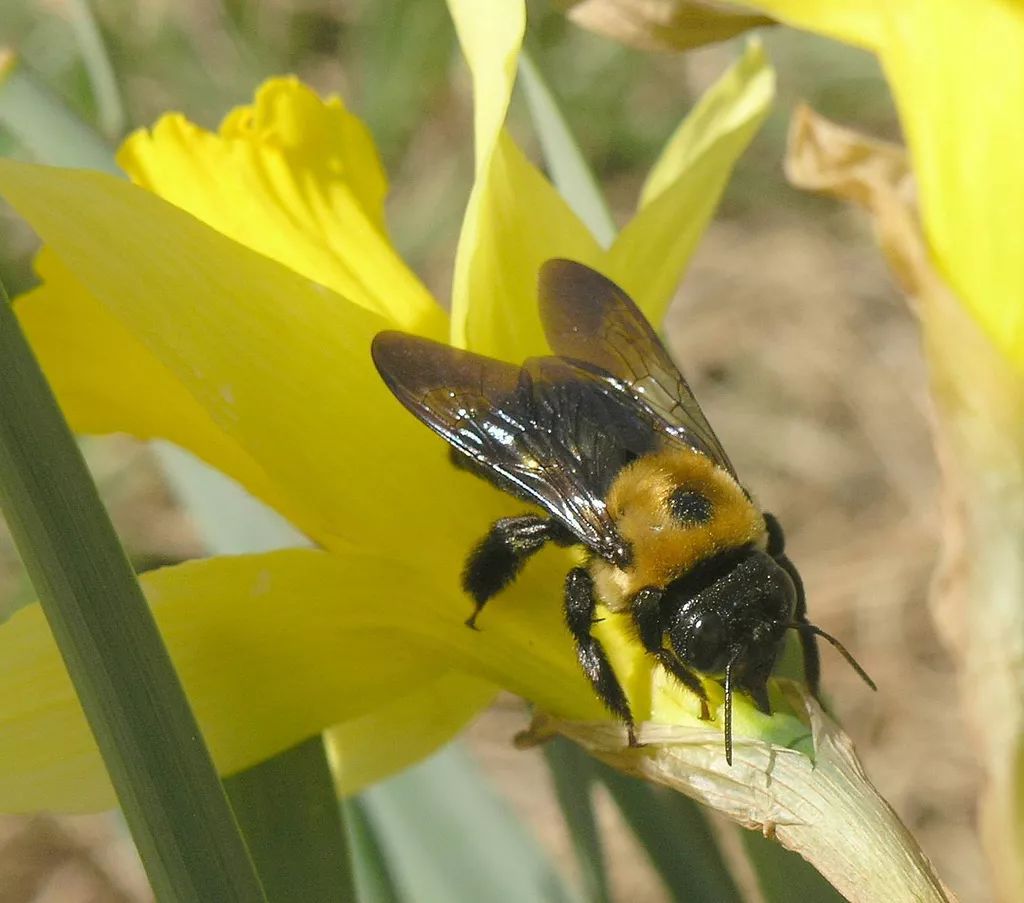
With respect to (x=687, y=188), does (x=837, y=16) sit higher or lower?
higher

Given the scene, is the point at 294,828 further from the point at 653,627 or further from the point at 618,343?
the point at 618,343

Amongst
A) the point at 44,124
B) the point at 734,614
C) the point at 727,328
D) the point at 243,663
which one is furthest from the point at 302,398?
the point at 727,328

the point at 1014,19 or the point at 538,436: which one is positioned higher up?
the point at 1014,19

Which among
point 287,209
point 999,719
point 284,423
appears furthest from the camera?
point 287,209

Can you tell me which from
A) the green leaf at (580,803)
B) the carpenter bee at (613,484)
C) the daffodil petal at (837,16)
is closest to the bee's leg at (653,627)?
the carpenter bee at (613,484)

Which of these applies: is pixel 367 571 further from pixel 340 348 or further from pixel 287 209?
pixel 287 209

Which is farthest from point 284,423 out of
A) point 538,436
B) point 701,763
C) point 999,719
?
point 999,719
